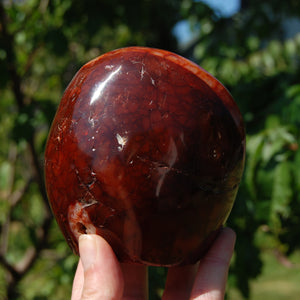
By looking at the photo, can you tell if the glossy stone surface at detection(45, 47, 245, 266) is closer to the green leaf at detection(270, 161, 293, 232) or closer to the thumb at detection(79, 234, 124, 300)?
the thumb at detection(79, 234, 124, 300)

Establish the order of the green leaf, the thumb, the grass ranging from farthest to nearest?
the grass → the green leaf → the thumb

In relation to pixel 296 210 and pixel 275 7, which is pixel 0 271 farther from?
pixel 275 7

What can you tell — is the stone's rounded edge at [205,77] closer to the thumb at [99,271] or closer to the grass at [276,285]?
the thumb at [99,271]

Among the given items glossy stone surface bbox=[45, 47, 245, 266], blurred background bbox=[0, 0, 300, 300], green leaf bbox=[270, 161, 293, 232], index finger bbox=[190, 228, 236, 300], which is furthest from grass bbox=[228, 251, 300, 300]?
glossy stone surface bbox=[45, 47, 245, 266]

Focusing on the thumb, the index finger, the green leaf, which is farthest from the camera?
the green leaf

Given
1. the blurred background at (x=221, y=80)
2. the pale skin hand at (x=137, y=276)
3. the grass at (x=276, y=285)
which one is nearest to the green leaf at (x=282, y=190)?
the blurred background at (x=221, y=80)

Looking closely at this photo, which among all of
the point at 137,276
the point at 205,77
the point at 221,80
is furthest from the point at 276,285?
the point at 205,77

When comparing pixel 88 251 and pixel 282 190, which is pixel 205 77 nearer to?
pixel 88 251

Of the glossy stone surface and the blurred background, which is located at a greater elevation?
the glossy stone surface
